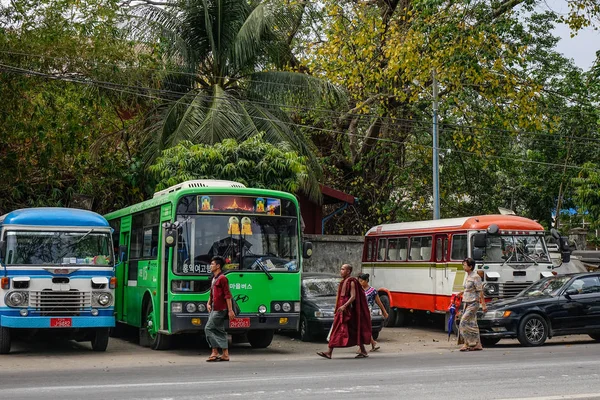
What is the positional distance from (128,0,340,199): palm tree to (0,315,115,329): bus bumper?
852 centimetres

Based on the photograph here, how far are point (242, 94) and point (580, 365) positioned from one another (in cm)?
1501

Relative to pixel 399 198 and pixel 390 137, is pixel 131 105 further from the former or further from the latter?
pixel 399 198

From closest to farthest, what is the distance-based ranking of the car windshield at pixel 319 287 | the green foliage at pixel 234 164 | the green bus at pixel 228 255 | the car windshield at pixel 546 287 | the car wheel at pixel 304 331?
the green bus at pixel 228 255 < the car windshield at pixel 546 287 < the car wheel at pixel 304 331 < the car windshield at pixel 319 287 < the green foliage at pixel 234 164

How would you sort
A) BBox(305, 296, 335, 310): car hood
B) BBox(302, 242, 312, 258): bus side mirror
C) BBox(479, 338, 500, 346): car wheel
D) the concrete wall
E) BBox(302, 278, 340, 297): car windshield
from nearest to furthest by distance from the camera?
BBox(302, 242, 312, 258): bus side mirror, BBox(479, 338, 500, 346): car wheel, BBox(305, 296, 335, 310): car hood, BBox(302, 278, 340, 297): car windshield, the concrete wall

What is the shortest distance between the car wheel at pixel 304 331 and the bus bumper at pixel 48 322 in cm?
485

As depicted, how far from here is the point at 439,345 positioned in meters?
19.7

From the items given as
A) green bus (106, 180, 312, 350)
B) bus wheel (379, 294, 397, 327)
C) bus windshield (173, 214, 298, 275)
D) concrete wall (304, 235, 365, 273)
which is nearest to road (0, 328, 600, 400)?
green bus (106, 180, 312, 350)

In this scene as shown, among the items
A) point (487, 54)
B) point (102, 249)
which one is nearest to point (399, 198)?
point (487, 54)

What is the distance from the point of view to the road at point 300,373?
10.6m

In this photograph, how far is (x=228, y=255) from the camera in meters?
16.3

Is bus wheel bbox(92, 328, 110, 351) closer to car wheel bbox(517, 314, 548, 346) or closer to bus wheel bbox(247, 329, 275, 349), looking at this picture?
bus wheel bbox(247, 329, 275, 349)

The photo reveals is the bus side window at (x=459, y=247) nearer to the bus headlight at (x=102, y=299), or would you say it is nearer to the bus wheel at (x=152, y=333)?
the bus wheel at (x=152, y=333)

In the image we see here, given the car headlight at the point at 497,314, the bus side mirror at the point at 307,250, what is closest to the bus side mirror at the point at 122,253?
the bus side mirror at the point at 307,250

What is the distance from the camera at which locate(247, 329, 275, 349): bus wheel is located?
1830 cm
